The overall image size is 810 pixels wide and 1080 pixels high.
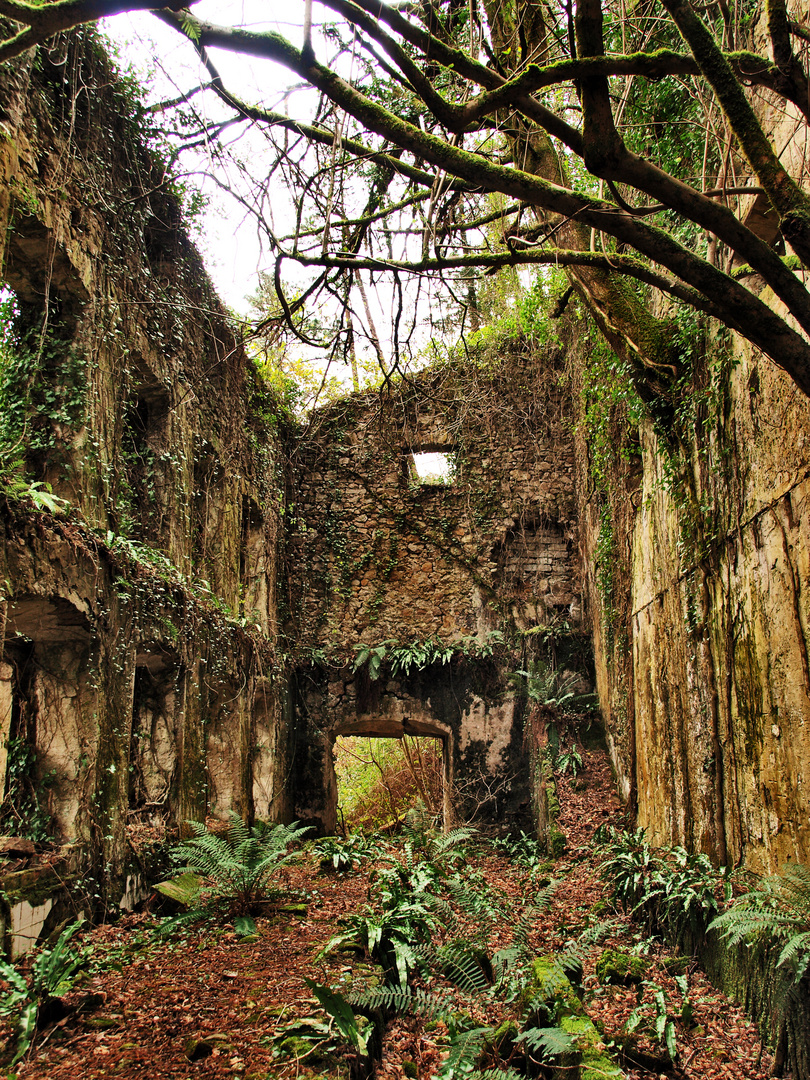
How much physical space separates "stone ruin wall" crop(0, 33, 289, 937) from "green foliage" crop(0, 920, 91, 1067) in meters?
1.03

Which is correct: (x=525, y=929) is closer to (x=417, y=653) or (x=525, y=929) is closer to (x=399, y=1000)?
(x=399, y=1000)

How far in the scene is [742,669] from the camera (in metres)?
4.09

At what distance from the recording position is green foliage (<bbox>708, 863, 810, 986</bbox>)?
288cm

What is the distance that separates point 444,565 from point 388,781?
504 centimetres

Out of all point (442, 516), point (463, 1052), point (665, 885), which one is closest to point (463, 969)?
point (463, 1052)

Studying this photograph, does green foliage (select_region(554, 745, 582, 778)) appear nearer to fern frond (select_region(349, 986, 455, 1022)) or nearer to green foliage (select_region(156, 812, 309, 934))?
green foliage (select_region(156, 812, 309, 934))

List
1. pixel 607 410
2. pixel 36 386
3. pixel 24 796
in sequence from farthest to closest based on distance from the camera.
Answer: pixel 607 410, pixel 36 386, pixel 24 796

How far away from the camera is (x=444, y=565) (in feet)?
35.7

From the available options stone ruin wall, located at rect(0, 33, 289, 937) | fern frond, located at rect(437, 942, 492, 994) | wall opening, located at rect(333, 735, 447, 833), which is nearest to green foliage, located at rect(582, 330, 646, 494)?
stone ruin wall, located at rect(0, 33, 289, 937)

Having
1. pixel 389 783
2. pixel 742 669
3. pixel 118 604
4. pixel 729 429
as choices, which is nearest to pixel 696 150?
pixel 729 429

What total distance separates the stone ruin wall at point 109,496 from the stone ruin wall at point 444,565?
2553 mm

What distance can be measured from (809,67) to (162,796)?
23.3ft

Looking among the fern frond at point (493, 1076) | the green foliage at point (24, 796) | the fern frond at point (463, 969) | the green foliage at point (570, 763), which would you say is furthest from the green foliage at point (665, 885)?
the green foliage at point (24, 796)

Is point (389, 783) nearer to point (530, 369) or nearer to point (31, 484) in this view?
point (530, 369)
